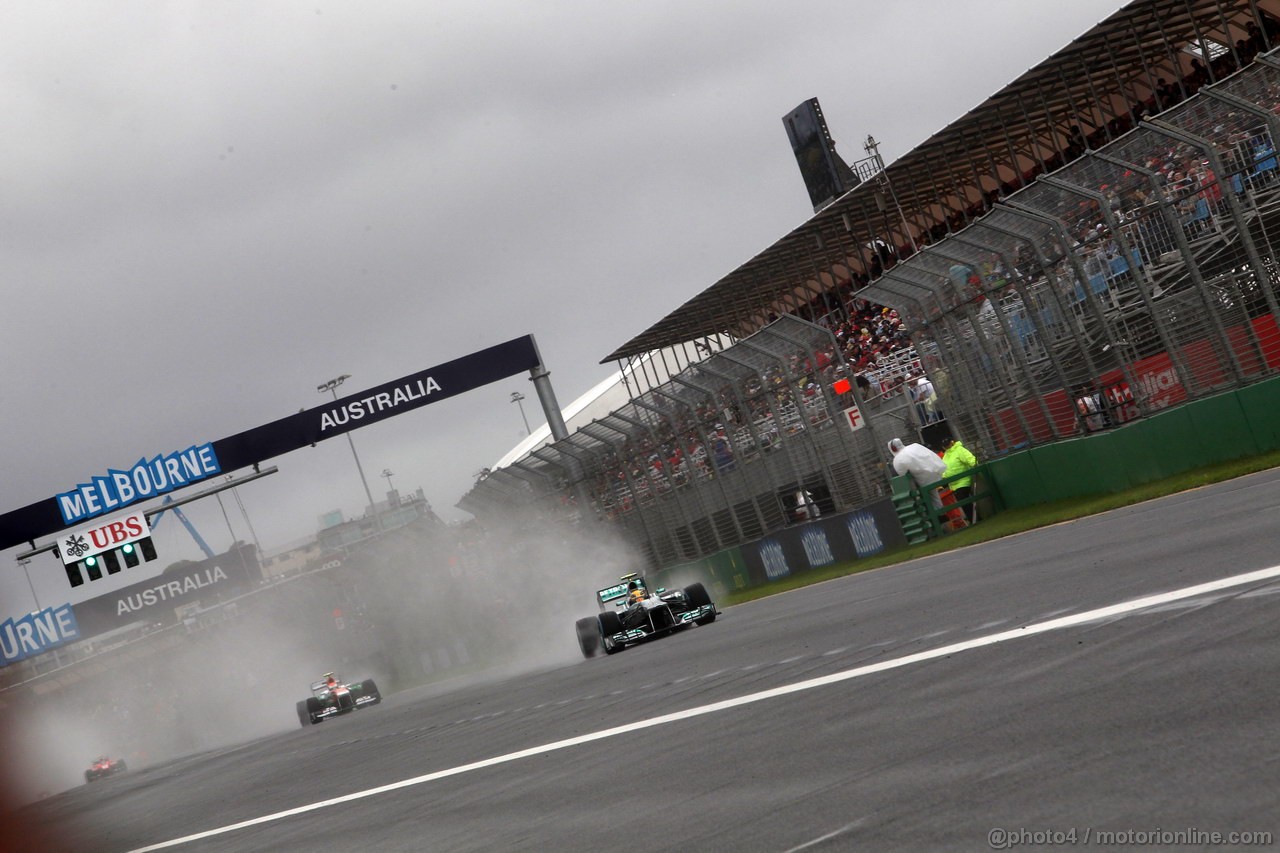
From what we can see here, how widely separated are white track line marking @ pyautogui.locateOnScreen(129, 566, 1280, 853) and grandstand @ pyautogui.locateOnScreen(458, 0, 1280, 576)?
7.88 metres

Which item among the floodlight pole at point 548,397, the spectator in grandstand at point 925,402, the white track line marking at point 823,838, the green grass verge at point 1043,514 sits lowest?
the green grass verge at point 1043,514

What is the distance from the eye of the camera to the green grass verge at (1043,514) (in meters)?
14.5

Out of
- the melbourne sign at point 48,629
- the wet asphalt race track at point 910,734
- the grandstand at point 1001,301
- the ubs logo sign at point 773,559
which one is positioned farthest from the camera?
the melbourne sign at point 48,629

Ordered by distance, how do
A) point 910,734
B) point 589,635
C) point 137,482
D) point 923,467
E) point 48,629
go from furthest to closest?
point 48,629, point 137,482, point 923,467, point 589,635, point 910,734

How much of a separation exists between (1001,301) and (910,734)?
12.4 meters

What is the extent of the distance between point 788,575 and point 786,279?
12950 millimetres

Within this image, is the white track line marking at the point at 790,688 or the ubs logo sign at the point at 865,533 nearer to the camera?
Result: the white track line marking at the point at 790,688

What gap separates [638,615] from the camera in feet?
57.8

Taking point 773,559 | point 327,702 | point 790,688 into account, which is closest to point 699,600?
point 773,559

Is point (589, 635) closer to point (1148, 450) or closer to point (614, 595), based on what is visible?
point (614, 595)

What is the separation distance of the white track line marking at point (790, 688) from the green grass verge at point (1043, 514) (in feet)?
24.9

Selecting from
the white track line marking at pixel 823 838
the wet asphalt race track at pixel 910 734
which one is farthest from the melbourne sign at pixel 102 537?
the white track line marking at pixel 823 838

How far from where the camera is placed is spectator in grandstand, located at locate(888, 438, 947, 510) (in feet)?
63.2

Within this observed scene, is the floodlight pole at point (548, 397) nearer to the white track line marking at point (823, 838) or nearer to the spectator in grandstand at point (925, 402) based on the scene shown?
the spectator in grandstand at point (925, 402)
